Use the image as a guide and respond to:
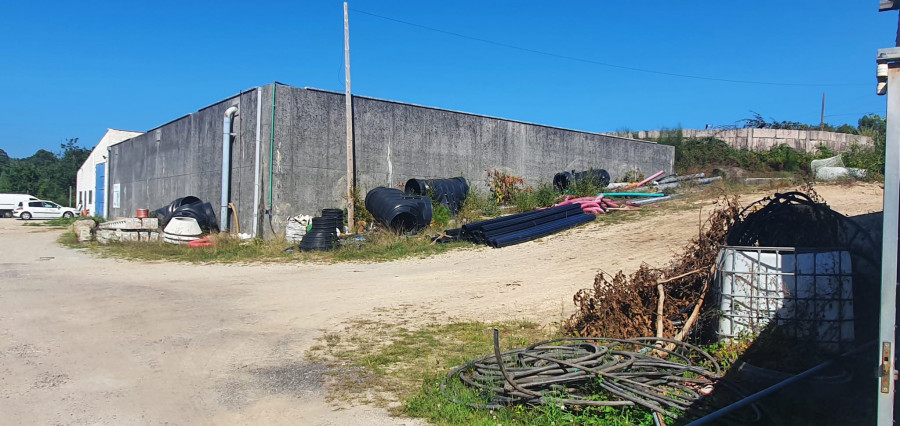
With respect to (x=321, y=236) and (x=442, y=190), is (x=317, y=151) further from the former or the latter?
(x=442, y=190)

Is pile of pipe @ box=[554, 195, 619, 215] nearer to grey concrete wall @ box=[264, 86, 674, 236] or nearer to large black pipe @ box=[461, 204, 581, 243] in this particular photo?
large black pipe @ box=[461, 204, 581, 243]

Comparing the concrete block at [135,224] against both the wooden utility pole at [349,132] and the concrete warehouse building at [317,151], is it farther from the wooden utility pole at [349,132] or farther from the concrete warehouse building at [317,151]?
the wooden utility pole at [349,132]

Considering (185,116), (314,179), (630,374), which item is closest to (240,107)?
(314,179)

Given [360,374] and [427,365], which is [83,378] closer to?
[360,374]

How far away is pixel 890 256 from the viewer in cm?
247

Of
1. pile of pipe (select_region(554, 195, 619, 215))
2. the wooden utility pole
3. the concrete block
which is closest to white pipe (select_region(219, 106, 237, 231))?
the concrete block

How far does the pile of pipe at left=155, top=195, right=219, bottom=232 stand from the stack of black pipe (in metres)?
8.71

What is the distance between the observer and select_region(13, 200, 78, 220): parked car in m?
42.2

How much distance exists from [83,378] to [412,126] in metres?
15.2

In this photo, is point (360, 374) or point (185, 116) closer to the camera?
point (360, 374)

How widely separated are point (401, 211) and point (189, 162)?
1043cm

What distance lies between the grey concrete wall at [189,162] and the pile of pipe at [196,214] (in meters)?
0.34

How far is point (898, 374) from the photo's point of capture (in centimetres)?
258

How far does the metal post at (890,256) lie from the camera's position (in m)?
2.46
